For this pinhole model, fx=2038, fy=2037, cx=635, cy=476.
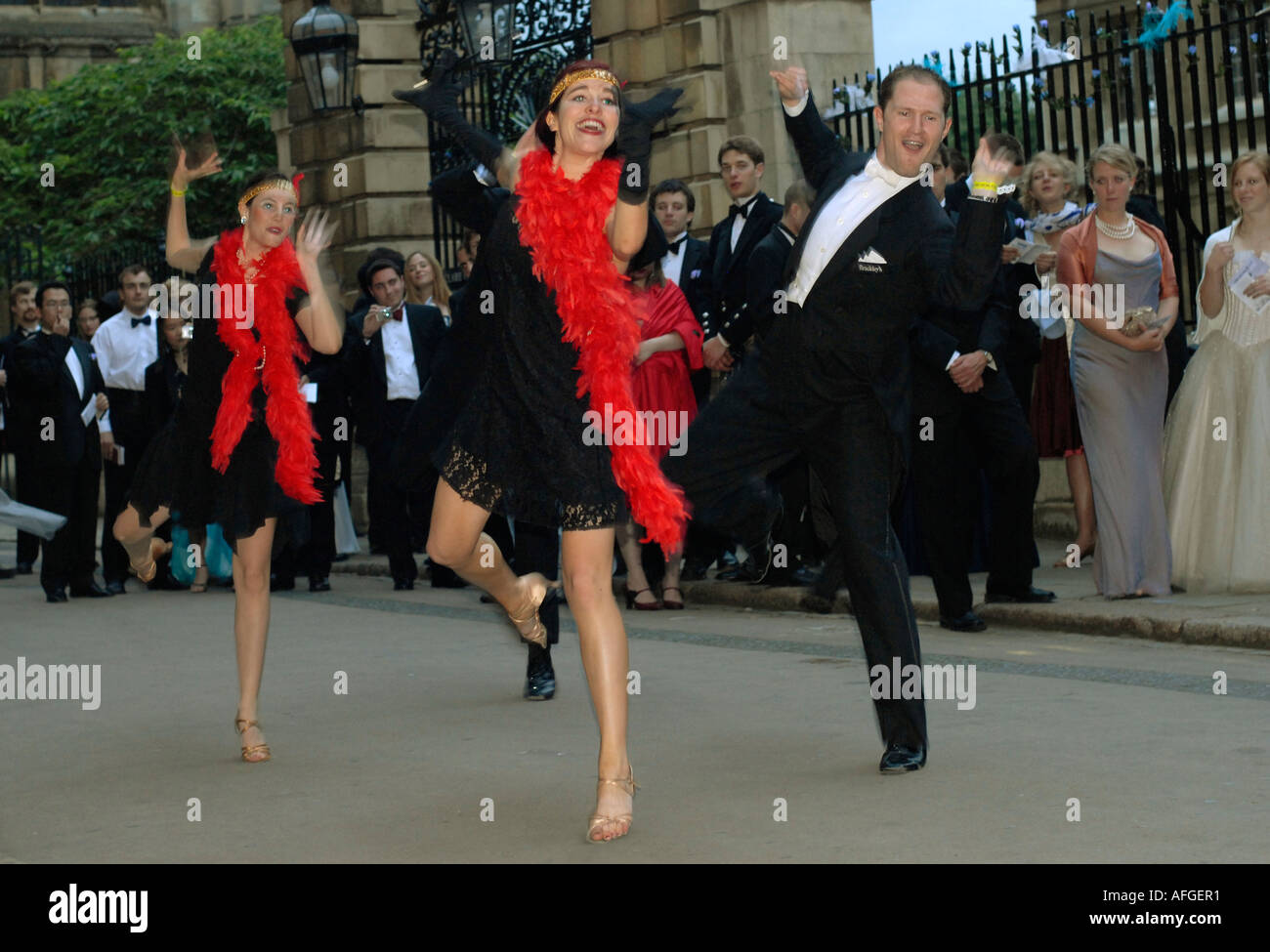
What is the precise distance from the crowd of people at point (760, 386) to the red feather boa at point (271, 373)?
0.5 inches

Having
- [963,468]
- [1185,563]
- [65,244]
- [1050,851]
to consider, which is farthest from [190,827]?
[65,244]

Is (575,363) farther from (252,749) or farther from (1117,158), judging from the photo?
(1117,158)

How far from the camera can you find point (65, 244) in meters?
45.1

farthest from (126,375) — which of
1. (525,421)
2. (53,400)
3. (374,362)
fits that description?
(525,421)

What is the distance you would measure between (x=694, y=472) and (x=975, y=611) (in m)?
3.97

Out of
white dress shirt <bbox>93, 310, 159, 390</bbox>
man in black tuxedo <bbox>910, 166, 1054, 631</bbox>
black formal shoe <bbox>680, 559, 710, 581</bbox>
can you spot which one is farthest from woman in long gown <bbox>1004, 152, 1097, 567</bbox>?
white dress shirt <bbox>93, 310, 159, 390</bbox>

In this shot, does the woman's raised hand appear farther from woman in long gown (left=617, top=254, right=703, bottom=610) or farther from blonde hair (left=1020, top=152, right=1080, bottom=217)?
blonde hair (left=1020, top=152, right=1080, bottom=217)

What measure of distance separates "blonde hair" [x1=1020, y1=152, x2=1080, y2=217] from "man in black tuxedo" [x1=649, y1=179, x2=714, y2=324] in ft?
5.83

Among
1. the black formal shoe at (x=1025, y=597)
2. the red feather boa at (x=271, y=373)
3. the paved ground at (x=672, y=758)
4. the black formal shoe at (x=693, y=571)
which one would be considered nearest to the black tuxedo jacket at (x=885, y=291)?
the paved ground at (x=672, y=758)

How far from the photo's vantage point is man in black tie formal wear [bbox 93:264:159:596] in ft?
47.0

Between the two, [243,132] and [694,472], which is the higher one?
[243,132]

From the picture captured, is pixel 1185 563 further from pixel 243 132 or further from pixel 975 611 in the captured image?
pixel 243 132

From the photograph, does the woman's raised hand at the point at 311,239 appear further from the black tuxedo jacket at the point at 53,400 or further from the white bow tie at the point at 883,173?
the black tuxedo jacket at the point at 53,400
